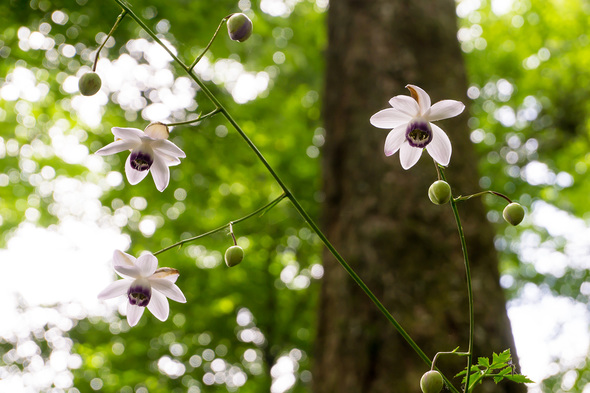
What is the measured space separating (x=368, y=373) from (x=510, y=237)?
519 centimetres

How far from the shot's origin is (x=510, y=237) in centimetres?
674

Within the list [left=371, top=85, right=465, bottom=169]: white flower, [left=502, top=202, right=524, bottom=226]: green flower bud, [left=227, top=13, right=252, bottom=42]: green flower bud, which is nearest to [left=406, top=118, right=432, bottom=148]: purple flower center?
[left=371, top=85, right=465, bottom=169]: white flower

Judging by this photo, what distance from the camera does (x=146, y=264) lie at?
2.62 ft

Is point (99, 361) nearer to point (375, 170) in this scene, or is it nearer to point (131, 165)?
point (375, 170)

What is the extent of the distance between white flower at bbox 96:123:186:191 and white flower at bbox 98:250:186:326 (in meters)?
0.12

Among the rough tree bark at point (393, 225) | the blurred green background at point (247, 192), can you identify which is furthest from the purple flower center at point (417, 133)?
the blurred green background at point (247, 192)

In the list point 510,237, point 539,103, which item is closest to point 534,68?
point 539,103

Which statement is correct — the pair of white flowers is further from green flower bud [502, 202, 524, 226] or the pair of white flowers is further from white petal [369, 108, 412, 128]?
green flower bud [502, 202, 524, 226]

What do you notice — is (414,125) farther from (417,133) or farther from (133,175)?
(133,175)

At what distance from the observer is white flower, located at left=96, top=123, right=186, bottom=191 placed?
2.53ft

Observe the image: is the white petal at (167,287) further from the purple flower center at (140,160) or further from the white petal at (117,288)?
the purple flower center at (140,160)

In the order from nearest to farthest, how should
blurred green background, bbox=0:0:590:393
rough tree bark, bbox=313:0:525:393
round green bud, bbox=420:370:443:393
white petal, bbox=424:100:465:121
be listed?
round green bud, bbox=420:370:443:393, white petal, bbox=424:100:465:121, rough tree bark, bbox=313:0:525:393, blurred green background, bbox=0:0:590:393

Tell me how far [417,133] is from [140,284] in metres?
0.50

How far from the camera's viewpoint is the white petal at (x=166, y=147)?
2.59 feet
